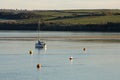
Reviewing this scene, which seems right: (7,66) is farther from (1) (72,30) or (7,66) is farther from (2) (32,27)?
(2) (32,27)

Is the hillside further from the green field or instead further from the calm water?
the calm water

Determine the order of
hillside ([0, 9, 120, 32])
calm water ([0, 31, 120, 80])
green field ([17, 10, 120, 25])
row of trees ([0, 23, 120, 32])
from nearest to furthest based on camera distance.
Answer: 1. calm water ([0, 31, 120, 80])
2. row of trees ([0, 23, 120, 32])
3. hillside ([0, 9, 120, 32])
4. green field ([17, 10, 120, 25])

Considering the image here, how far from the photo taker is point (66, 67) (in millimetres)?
47219

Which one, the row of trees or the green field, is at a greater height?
the green field

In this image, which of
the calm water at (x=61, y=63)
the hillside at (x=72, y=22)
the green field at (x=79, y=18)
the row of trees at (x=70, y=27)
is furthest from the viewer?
the green field at (x=79, y=18)

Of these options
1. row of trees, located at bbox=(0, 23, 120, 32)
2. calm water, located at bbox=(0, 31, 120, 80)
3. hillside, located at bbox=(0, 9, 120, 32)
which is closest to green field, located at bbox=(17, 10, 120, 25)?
hillside, located at bbox=(0, 9, 120, 32)

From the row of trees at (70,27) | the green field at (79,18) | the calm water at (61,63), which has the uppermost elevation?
the green field at (79,18)

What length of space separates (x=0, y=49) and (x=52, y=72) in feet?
76.5

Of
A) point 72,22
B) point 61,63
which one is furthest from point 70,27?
point 61,63

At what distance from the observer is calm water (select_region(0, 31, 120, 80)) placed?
41562 mm

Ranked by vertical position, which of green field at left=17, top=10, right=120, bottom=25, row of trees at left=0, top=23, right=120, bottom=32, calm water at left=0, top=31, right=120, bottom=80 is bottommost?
row of trees at left=0, top=23, right=120, bottom=32

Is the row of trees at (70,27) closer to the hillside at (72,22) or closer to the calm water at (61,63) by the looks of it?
the hillside at (72,22)

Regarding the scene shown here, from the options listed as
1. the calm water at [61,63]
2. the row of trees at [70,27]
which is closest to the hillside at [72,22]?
the row of trees at [70,27]

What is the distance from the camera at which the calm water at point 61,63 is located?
41.6 m
